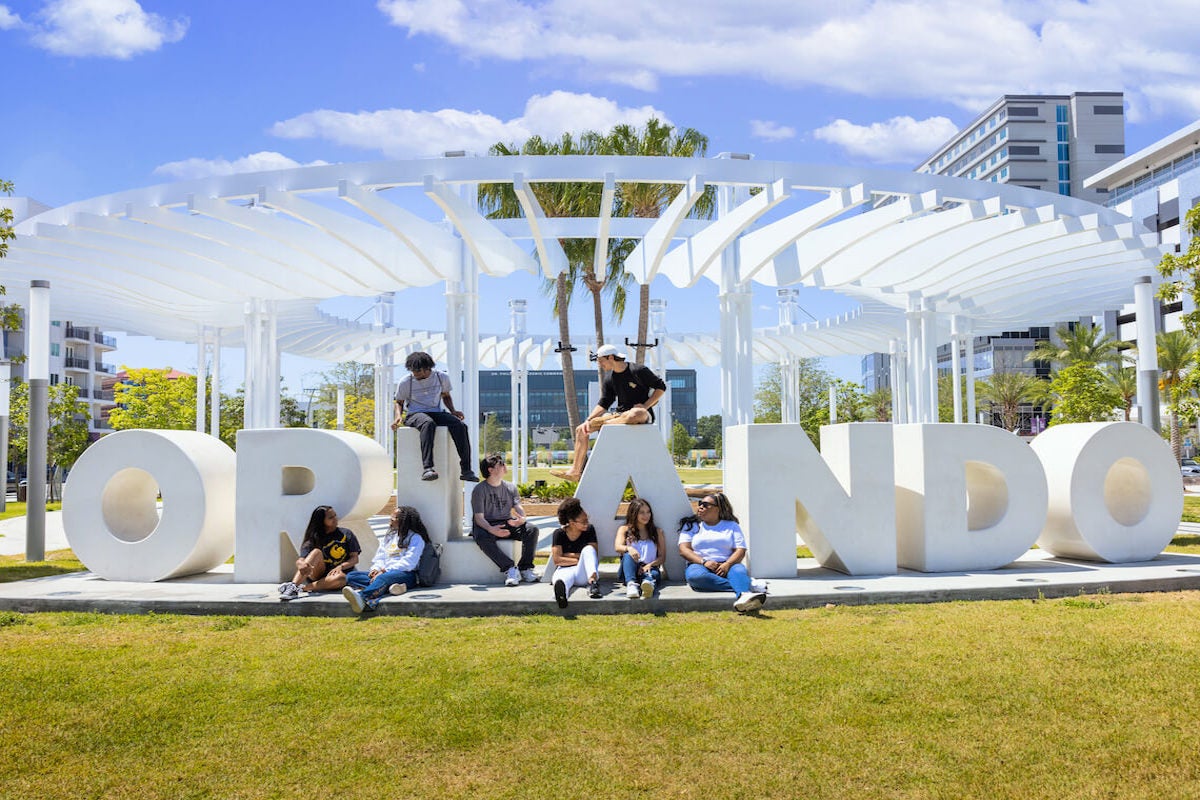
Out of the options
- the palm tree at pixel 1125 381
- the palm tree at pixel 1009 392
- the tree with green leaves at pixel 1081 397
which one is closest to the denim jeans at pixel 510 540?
the tree with green leaves at pixel 1081 397

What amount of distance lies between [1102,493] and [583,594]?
5742 mm

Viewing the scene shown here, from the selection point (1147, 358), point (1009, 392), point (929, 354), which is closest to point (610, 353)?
point (1147, 358)

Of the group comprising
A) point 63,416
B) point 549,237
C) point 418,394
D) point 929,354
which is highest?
point 549,237

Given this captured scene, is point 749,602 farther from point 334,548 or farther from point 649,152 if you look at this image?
point 649,152

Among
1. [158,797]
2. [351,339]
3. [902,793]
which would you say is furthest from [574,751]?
[351,339]

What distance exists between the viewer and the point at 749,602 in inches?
268

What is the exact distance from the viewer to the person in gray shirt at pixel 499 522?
8234 millimetres

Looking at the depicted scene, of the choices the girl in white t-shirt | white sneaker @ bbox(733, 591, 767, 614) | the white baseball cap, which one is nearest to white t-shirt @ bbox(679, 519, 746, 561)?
the girl in white t-shirt

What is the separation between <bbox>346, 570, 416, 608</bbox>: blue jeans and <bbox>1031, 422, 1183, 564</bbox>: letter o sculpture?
6.68m

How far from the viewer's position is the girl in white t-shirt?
7.38 meters

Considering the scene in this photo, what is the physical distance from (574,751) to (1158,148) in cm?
5082

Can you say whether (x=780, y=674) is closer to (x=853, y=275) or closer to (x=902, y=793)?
(x=902, y=793)

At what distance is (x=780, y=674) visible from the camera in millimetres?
5043

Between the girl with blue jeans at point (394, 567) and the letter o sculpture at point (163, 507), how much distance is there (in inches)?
80.8
